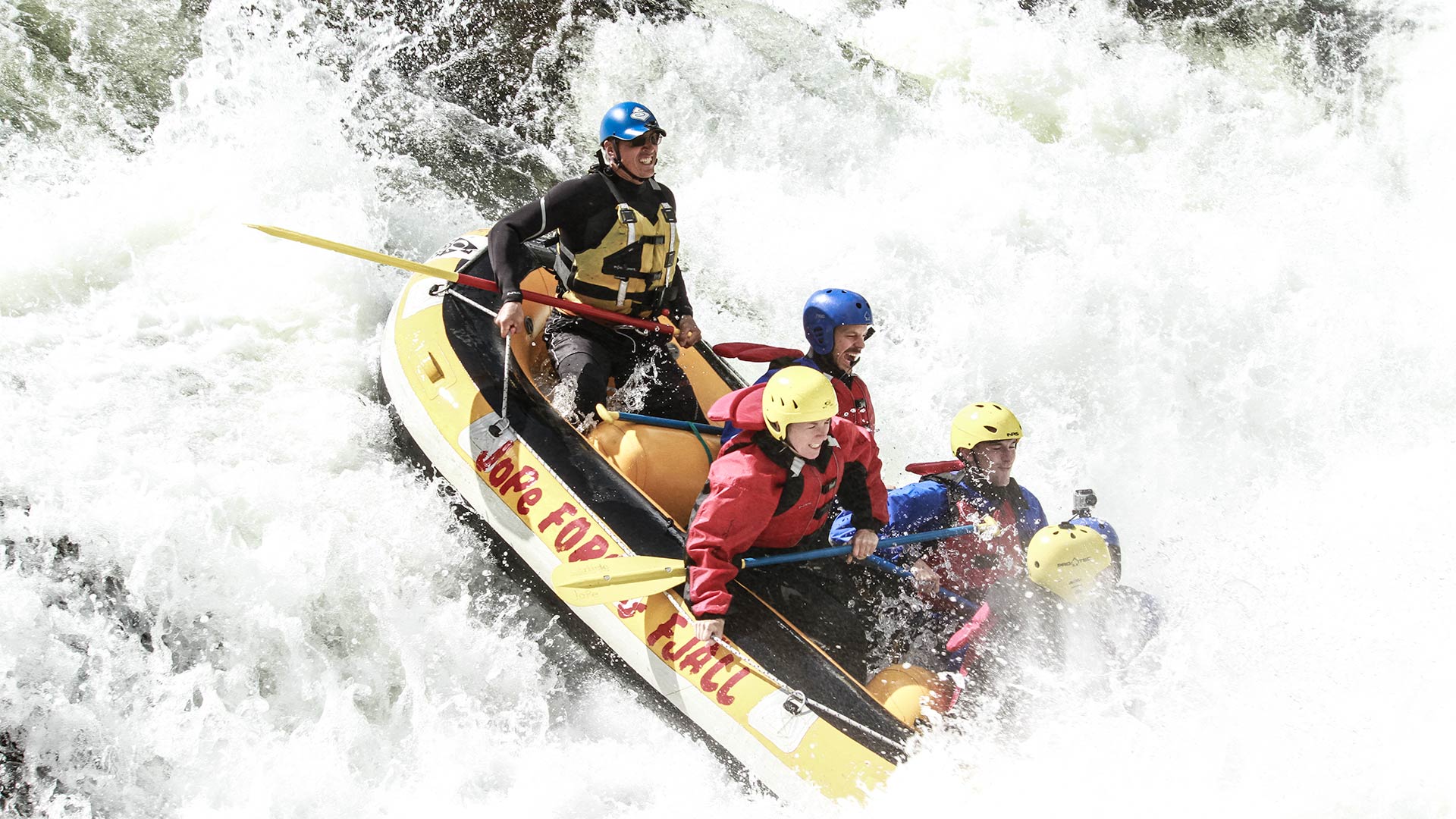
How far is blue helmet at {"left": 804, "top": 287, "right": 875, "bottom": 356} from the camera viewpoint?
14.8 ft

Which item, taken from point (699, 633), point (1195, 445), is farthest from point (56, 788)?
point (1195, 445)

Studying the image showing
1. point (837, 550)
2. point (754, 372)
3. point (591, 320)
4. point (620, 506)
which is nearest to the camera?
point (837, 550)

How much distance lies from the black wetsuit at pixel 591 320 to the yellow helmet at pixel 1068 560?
5.50 ft

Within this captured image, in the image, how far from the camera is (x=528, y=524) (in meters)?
4.32

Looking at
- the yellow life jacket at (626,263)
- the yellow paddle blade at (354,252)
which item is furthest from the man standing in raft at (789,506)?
the yellow paddle blade at (354,252)

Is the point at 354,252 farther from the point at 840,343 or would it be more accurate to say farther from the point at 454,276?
the point at 840,343

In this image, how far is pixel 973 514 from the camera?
4.46 m

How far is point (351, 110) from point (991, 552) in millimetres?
5115

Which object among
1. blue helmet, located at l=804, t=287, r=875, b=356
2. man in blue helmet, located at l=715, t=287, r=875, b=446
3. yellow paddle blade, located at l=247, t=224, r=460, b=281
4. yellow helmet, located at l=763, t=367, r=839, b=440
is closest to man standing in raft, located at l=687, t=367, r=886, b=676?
yellow helmet, located at l=763, t=367, r=839, b=440

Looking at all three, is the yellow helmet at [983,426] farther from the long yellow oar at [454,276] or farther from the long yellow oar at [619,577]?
the long yellow oar at [454,276]

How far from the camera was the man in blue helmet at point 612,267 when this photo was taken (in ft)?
14.6

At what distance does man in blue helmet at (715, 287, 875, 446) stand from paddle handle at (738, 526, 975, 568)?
1.40 feet

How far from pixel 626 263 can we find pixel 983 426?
1.60 metres

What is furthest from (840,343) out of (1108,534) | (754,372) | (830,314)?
(754,372)
